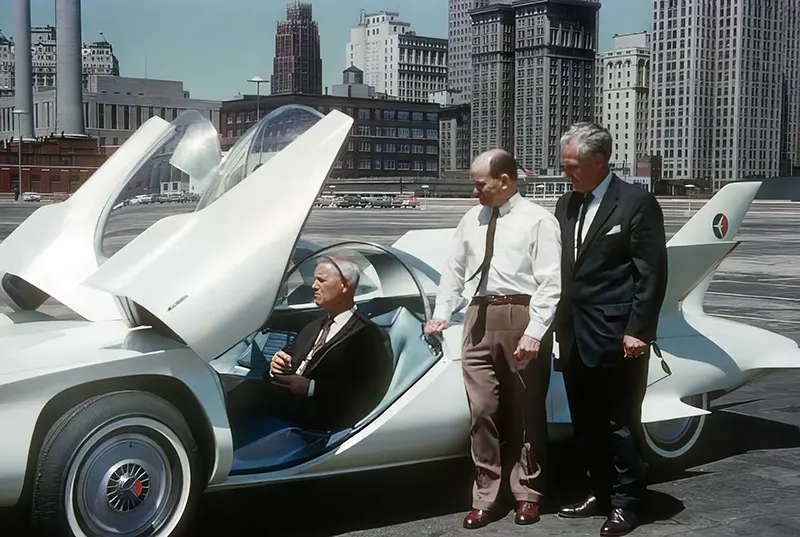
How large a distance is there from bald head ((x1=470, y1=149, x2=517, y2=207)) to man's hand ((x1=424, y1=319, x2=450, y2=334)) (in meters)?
Result: 0.58

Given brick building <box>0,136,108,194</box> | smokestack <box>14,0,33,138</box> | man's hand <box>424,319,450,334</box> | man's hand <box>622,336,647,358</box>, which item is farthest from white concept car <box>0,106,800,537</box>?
smokestack <box>14,0,33,138</box>

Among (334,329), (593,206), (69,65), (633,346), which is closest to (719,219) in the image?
(593,206)

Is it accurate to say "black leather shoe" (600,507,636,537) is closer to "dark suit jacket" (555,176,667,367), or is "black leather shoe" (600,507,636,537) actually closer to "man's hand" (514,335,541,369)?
"dark suit jacket" (555,176,667,367)

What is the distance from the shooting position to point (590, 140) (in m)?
4.45

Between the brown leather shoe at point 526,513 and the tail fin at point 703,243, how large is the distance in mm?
1471

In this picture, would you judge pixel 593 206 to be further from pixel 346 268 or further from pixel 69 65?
pixel 69 65

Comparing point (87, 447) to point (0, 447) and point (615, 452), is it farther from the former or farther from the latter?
point (615, 452)

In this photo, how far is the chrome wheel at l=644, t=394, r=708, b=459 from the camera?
5527 millimetres

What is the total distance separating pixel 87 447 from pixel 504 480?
2.13 m

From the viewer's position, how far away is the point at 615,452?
4.55 m

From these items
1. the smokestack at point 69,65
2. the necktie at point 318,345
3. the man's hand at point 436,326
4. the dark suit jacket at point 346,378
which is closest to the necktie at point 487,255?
the man's hand at point 436,326

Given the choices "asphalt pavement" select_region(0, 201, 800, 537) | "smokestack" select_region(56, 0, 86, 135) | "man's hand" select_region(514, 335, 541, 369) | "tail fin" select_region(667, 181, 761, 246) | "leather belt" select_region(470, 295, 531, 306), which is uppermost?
"smokestack" select_region(56, 0, 86, 135)

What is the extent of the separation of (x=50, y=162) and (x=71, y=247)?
11834 centimetres

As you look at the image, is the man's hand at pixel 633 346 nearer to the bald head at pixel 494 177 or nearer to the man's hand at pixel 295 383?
the bald head at pixel 494 177
